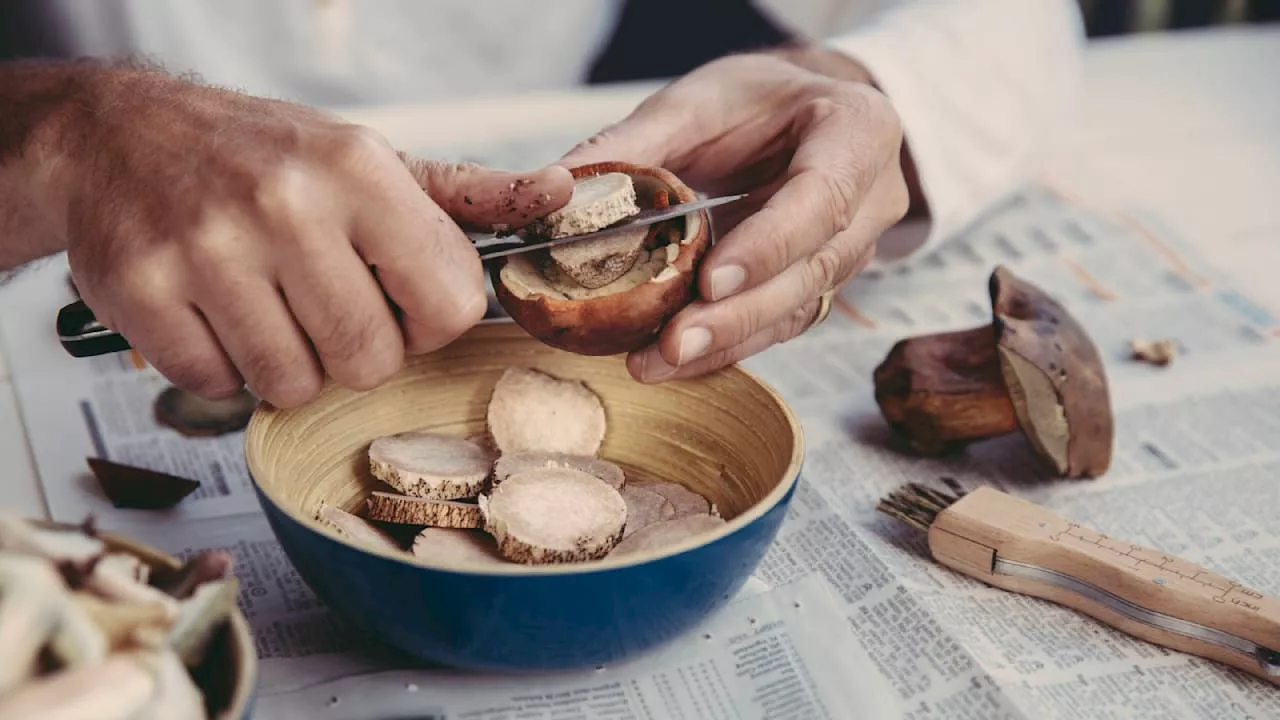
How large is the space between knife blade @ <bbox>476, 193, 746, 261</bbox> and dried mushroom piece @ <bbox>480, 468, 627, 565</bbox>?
0.56ft

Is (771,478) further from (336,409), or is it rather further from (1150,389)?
(1150,389)

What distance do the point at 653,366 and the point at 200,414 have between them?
20.0 inches

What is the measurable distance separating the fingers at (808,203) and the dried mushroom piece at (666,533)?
0.17m

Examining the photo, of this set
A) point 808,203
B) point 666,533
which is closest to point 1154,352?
point 808,203

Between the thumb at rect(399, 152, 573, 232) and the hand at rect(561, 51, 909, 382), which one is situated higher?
the thumb at rect(399, 152, 573, 232)

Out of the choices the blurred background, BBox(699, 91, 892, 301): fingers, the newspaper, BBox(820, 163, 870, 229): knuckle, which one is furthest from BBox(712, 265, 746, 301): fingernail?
the blurred background

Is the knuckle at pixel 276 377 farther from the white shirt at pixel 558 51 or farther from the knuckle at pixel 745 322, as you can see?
the white shirt at pixel 558 51

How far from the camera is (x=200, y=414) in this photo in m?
1.14

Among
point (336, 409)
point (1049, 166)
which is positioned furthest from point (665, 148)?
point (1049, 166)

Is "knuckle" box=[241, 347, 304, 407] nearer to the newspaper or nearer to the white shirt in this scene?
the newspaper

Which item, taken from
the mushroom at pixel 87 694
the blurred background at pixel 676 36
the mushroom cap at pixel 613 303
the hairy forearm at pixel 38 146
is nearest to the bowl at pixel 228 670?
the mushroom at pixel 87 694

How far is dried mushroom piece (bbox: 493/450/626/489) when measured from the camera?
0.90m

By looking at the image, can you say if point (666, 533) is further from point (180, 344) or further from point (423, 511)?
point (180, 344)

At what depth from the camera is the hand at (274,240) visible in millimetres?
761
